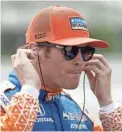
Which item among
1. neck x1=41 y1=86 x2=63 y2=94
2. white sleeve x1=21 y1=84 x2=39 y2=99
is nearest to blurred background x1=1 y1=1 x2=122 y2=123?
neck x1=41 y1=86 x2=63 y2=94

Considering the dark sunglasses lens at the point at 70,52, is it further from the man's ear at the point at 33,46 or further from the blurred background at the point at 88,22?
the blurred background at the point at 88,22

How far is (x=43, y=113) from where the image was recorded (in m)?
2.15

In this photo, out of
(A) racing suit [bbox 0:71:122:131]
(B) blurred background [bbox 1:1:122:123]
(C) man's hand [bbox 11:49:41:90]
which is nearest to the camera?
(A) racing suit [bbox 0:71:122:131]

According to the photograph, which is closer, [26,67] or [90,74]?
[26,67]

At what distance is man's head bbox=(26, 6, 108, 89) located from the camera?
2.14m

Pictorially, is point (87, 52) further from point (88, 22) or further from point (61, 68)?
point (88, 22)

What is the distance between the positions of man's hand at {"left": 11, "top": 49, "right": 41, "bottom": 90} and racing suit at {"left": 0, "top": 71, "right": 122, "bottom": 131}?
0.17 ft

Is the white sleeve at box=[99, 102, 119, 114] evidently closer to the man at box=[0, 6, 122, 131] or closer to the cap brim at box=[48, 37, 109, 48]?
the man at box=[0, 6, 122, 131]

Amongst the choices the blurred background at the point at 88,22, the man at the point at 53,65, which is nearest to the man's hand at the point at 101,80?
the man at the point at 53,65

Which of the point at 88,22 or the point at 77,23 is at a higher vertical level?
the point at 77,23

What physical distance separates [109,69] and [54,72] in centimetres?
37

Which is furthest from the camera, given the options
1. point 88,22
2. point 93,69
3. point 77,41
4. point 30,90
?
point 88,22

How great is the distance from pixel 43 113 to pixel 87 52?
1.09 feet

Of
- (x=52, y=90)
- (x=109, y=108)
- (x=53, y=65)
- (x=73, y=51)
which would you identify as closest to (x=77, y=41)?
(x=73, y=51)
